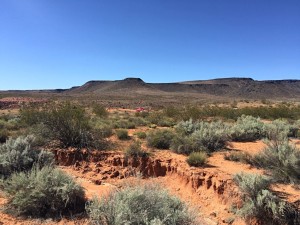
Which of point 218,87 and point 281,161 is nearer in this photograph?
point 281,161

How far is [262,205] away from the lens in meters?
6.05

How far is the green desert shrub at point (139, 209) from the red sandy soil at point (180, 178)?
61 cm

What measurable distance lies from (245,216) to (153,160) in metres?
4.01

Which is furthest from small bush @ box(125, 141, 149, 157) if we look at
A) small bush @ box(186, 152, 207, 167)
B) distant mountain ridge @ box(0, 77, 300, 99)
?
distant mountain ridge @ box(0, 77, 300, 99)

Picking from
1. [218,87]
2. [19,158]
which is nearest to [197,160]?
[19,158]

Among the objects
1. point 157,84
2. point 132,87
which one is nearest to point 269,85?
point 157,84

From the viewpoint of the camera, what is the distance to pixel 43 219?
525cm

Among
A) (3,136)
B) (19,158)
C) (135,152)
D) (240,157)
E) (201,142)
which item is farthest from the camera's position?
(3,136)

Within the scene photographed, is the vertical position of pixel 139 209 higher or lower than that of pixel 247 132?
lower

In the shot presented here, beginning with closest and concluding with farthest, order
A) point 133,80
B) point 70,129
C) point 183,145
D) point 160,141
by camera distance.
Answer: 1. point 183,145
2. point 160,141
3. point 70,129
4. point 133,80

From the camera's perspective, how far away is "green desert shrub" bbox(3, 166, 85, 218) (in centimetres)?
544

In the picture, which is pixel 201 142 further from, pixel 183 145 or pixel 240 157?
pixel 240 157

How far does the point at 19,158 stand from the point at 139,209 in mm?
4528

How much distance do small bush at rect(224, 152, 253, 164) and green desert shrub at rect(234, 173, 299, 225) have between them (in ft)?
7.10
